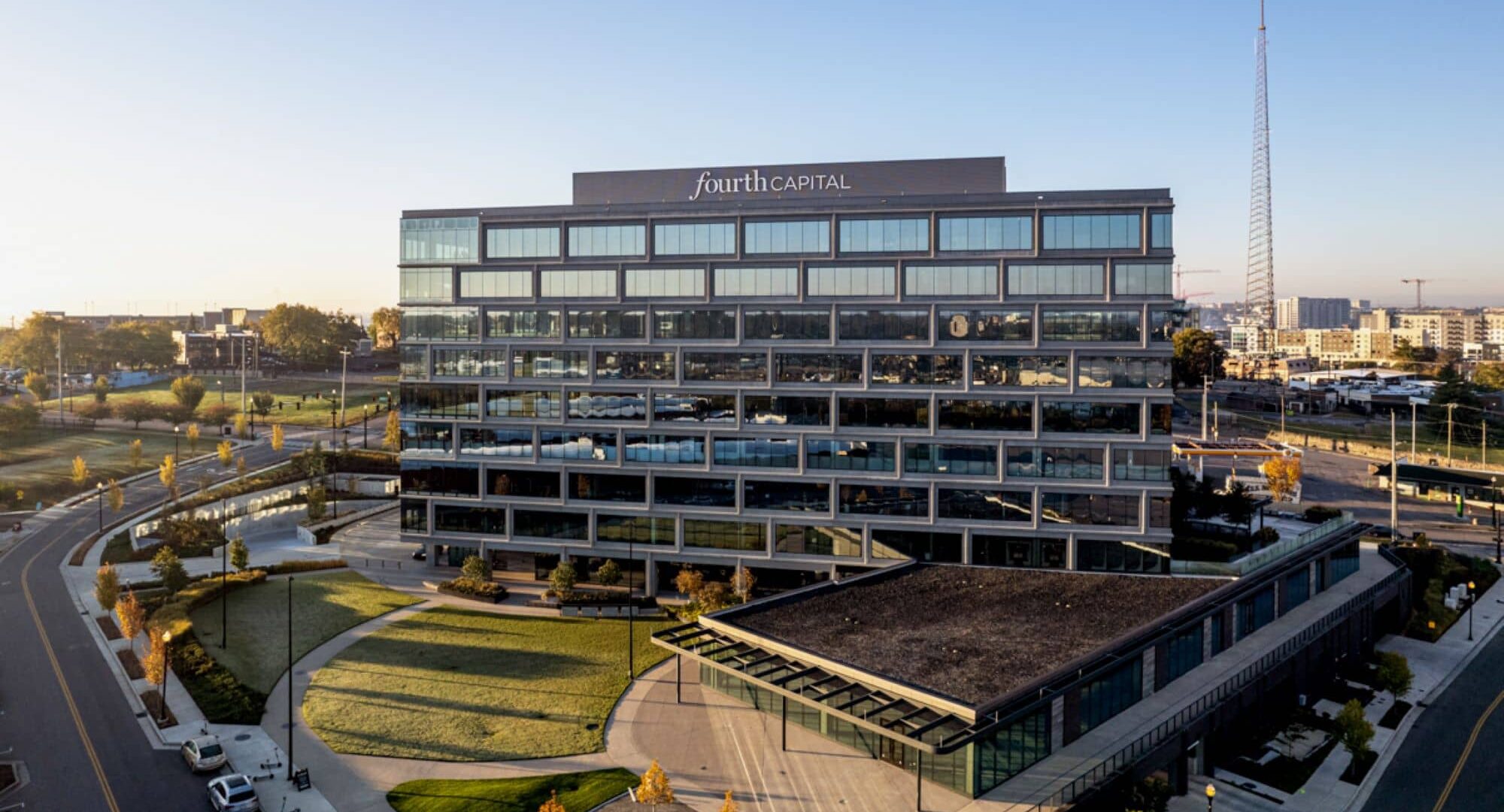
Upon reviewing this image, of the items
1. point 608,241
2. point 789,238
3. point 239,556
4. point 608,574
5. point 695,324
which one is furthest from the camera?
point 239,556

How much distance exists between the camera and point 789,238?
6438 cm

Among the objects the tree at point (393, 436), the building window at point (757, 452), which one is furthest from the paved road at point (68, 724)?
the tree at point (393, 436)

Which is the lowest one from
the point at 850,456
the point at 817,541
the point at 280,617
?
the point at 280,617

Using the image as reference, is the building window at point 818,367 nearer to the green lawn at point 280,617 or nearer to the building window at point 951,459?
the building window at point 951,459

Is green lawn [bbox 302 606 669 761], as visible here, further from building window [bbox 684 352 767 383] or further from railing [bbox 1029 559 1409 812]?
railing [bbox 1029 559 1409 812]

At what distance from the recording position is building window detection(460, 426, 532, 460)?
231ft

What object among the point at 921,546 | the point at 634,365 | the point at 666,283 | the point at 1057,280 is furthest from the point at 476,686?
the point at 1057,280

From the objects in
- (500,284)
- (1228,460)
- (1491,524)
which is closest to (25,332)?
(500,284)

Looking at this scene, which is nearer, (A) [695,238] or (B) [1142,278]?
(B) [1142,278]

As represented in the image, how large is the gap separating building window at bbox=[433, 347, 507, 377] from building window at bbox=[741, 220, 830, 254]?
72.8 feet

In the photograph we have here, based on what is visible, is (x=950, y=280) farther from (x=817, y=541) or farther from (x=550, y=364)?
(x=550, y=364)

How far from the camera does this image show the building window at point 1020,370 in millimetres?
59844

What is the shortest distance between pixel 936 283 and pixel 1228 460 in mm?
98099

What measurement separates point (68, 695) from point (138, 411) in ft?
343
